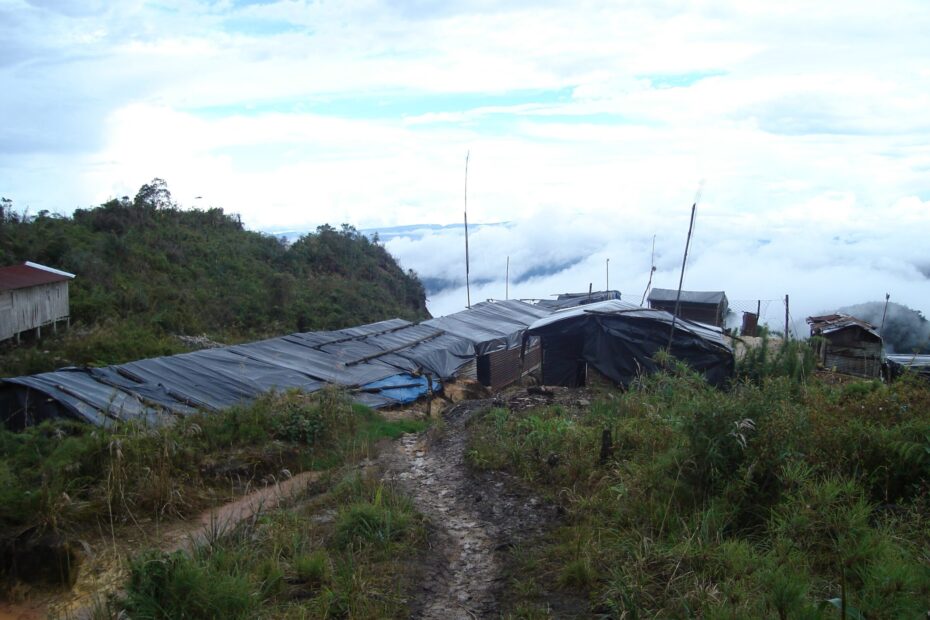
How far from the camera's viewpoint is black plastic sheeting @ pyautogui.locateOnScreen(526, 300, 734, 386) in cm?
1242

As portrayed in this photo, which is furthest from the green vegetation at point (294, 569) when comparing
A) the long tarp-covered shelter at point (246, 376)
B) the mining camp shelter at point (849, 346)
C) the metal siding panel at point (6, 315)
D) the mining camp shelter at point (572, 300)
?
the mining camp shelter at point (572, 300)

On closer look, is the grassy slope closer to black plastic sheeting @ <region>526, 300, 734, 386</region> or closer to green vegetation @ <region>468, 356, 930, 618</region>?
green vegetation @ <region>468, 356, 930, 618</region>

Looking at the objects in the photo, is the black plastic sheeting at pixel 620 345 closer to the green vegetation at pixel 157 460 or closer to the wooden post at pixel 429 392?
the wooden post at pixel 429 392

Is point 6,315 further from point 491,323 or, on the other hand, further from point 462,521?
point 462,521

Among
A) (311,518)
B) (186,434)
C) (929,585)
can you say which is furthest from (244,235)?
(929,585)

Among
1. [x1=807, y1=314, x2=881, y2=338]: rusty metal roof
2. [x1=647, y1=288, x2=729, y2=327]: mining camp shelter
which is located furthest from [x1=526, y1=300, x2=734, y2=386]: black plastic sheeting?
[x1=647, y1=288, x2=729, y2=327]: mining camp shelter

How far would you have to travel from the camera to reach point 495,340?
17000 mm

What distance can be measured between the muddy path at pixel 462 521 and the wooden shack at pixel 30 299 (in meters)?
10.6

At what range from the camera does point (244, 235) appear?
1196 inches

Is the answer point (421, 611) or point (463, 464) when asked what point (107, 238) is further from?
point (421, 611)

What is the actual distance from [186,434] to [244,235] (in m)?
24.4

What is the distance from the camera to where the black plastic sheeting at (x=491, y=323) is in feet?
56.2

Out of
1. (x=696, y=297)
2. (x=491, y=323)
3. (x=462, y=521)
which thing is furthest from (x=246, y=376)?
(x=696, y=297)

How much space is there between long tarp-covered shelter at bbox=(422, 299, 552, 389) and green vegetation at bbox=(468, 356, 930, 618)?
10.1 metres
